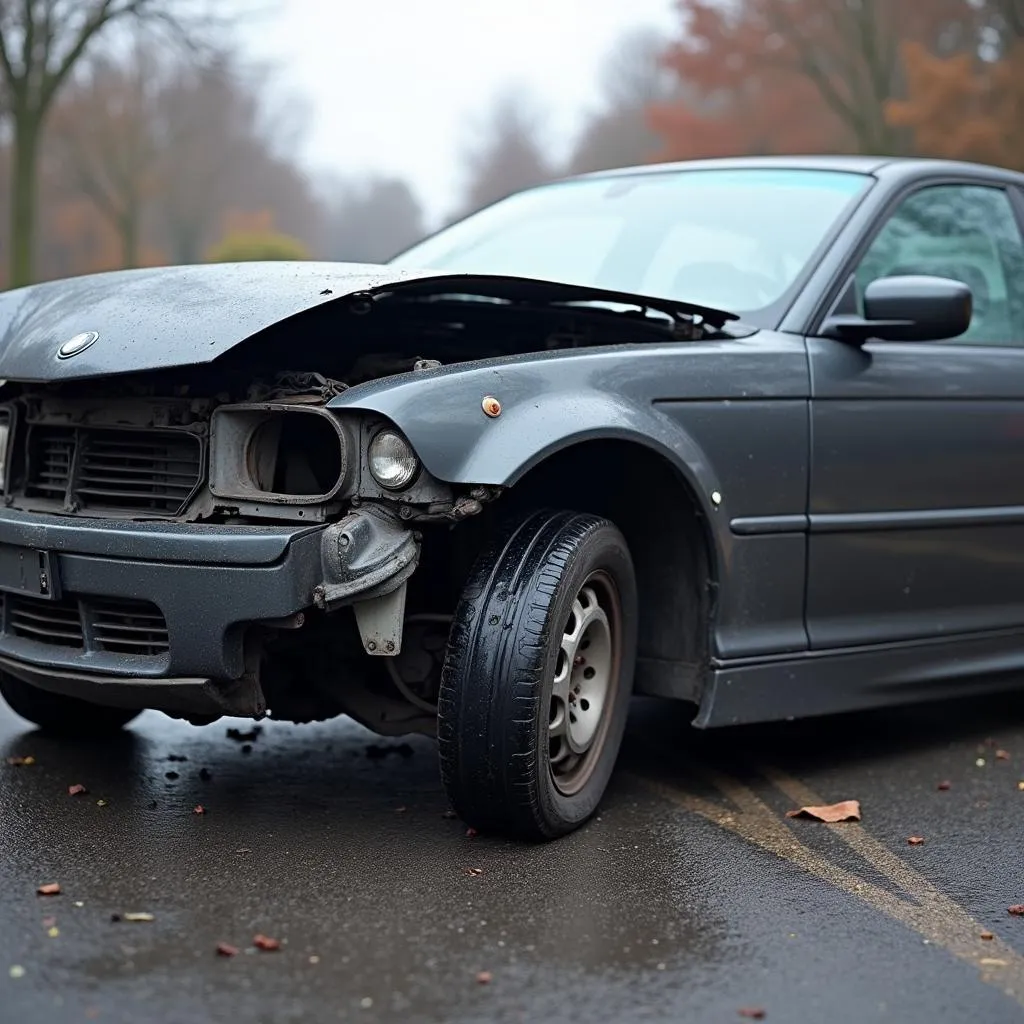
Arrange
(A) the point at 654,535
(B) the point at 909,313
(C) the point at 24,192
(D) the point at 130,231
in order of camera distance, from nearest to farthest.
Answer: (A) the point at 654,535, (B) the point at 909,313, (C) the point at 24,192, (D) the point at 130,231

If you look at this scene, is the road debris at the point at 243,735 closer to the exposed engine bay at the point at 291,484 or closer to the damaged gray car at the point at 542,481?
the damaged gray car at the point at 542,481

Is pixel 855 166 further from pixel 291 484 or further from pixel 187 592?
pixel 187 592

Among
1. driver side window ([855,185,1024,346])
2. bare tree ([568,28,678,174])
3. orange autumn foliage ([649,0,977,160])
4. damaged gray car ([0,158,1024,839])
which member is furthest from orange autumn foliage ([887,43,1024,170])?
bare tree ([568,28,678,174])

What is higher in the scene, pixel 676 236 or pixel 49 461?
pixel 676 236

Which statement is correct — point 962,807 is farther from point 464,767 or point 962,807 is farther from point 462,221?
point 462,221

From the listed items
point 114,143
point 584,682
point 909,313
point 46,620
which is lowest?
point 584,682

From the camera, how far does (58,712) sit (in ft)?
15.0

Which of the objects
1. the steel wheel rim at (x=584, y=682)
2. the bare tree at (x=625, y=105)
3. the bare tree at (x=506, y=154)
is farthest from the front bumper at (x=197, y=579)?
the bare tree at (x=506, y=154)

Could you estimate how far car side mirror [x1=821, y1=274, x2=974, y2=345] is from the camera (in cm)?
433

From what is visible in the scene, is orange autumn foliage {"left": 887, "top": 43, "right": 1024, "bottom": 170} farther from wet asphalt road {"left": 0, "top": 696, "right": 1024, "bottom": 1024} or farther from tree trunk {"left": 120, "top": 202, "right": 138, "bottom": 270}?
tree trunk {"left": 120, "top": 202, "right": 138, "bottom": 270}

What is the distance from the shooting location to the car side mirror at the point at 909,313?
14.2 feet

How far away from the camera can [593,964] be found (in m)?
2.94

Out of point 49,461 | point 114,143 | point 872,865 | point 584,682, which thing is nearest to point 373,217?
point 114,143

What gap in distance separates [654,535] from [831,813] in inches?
33.6
